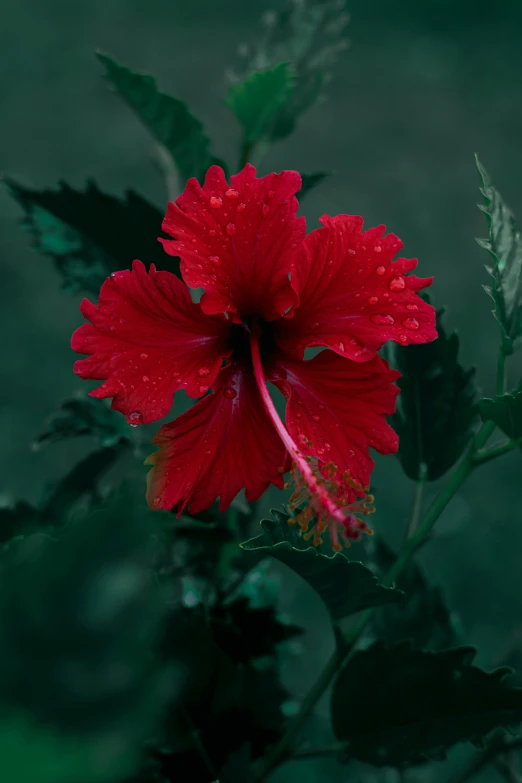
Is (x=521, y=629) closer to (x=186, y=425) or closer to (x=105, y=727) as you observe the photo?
(x=186, y=425)

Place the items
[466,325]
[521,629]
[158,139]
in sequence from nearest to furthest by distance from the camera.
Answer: [158,139], [521,629], [466,325]

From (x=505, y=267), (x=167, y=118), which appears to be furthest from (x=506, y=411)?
(x=167, y=118)

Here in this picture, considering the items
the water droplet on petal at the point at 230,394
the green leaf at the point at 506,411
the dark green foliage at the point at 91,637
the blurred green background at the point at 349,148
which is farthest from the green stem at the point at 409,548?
the blurred green background at the point at 349,148

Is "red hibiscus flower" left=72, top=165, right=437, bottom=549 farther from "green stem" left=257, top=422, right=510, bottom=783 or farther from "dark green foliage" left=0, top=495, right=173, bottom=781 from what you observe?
"dark green foliage" left=0, top=495, right=173, bottom=781

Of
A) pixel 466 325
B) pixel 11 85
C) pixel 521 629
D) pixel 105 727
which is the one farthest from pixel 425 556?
pixel 11 85

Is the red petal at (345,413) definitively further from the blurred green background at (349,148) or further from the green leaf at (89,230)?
the blurred green background at (349,148)

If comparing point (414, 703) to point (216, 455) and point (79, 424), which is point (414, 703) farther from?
point (79, 424)

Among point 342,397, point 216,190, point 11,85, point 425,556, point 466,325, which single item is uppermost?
point 11,85
